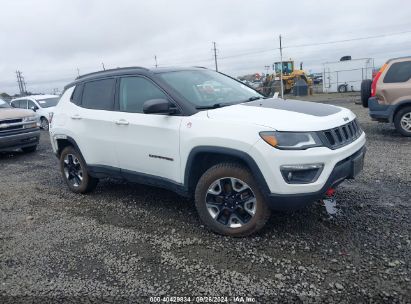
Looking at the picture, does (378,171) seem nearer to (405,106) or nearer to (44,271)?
(405,106)

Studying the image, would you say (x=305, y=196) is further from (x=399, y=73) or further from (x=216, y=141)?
(x=399, y=73)

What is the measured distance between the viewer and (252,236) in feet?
12.5

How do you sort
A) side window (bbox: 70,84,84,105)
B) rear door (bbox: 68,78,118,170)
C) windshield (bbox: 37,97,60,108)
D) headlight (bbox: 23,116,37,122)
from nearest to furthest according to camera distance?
1. rear door (bbox: 68,78,118,170)
2. side window (bbox: 70,84,84,105)
3. headlight (bbox: 23,116,37,122)
4. windshield (bbox: 37,97,60,108)

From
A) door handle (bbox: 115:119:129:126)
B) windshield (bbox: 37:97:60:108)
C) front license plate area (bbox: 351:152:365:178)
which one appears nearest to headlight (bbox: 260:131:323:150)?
front license plate area (bbox: 351:152:365:178)

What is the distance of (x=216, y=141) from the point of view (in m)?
3.62

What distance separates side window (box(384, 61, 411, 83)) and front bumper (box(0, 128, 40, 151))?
9.03 metres

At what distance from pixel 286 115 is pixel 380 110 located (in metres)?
6.07

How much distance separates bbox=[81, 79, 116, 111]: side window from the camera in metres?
4.88

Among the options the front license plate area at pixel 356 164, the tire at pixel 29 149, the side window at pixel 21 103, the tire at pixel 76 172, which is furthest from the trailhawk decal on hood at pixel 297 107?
the side window at pixel 21 103

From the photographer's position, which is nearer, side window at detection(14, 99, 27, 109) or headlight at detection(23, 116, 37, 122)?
headlight at detection(23, 116, 37, 122)

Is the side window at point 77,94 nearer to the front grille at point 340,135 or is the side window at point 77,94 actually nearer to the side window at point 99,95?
the side window at point 99,95

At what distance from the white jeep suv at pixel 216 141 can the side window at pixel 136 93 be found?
1cm

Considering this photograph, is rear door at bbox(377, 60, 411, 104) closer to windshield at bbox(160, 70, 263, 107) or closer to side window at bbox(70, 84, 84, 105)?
windshield at bbox(160, 70, 263, 107)

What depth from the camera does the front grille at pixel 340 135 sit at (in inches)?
136
